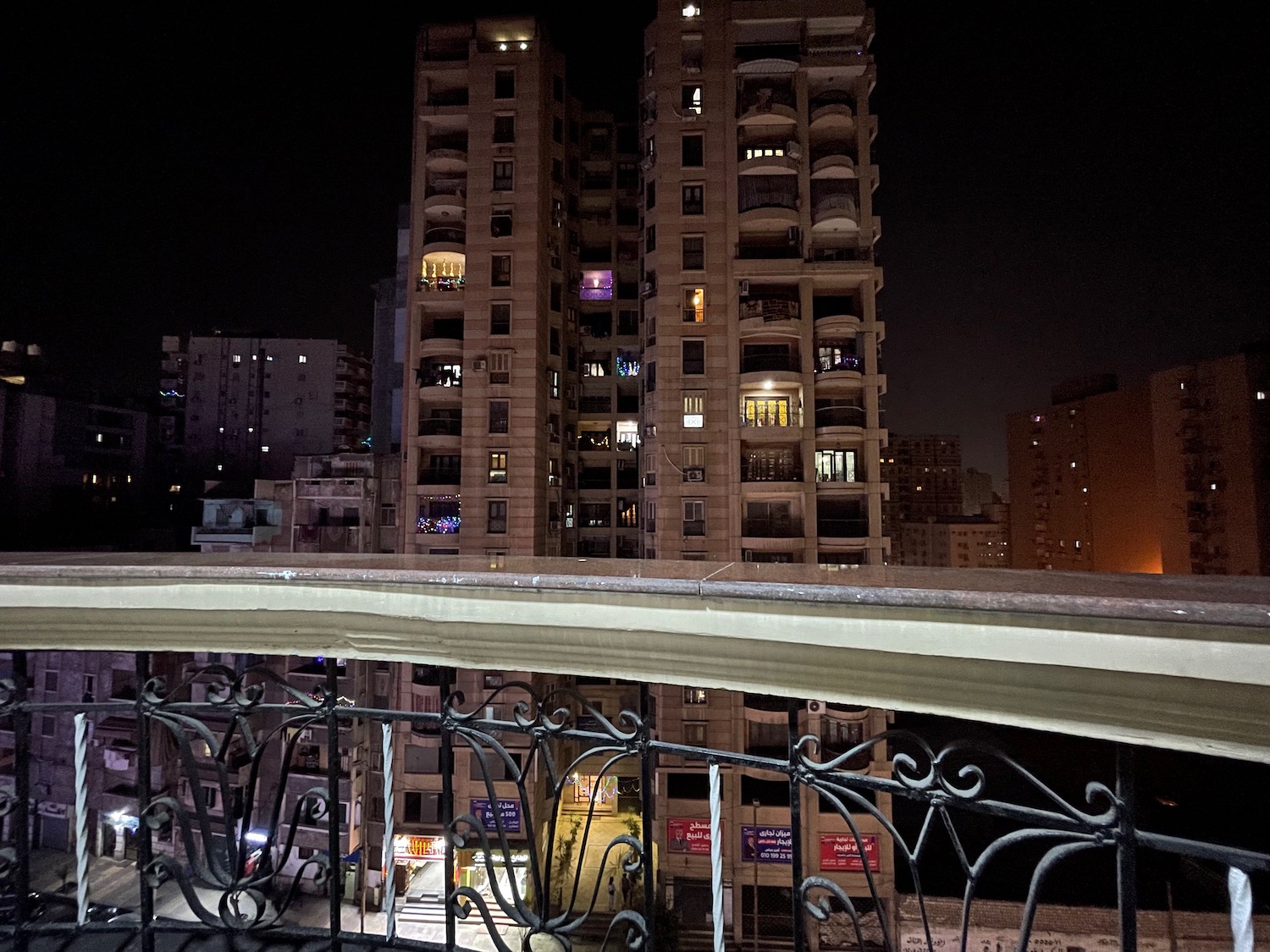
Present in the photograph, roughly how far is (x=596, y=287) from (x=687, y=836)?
20.7 m

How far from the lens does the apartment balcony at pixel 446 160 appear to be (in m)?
20.3

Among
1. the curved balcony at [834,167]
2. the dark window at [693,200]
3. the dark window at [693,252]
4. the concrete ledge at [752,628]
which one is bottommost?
the concrete ledge at [752,628]

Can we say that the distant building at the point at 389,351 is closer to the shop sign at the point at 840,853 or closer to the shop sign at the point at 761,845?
the shop sign at the point at 761,845

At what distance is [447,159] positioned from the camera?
66.8 feet

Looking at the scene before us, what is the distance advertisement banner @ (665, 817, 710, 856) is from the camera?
16234 mm

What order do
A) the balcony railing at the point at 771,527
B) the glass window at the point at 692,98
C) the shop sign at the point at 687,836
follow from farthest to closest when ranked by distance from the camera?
the glass window at the point at 692,98, the balcony railing at the point at 771,527, the shop sign at the point at 687,836

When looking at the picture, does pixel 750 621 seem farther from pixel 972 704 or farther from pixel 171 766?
pixel 171 766

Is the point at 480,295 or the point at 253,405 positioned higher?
the point at 253,405

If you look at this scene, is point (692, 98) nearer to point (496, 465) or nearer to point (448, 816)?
point (496, 465)

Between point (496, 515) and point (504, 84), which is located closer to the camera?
point (496, 515)

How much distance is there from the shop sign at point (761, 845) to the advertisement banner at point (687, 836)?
3.50 ft

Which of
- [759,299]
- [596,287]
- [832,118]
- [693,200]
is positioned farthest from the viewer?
[596,287]

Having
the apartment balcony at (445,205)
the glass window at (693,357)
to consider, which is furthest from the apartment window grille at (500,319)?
the glass window at (693,357)

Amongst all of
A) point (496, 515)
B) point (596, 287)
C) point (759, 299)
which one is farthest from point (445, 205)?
point (759, 299)
